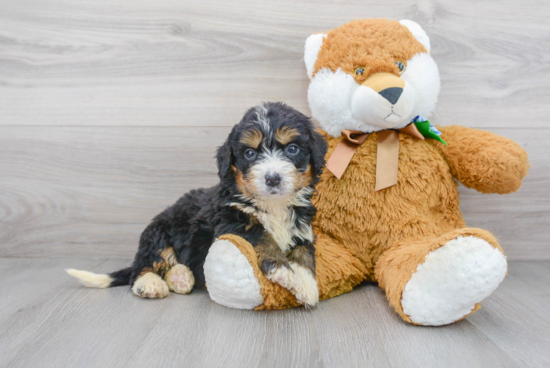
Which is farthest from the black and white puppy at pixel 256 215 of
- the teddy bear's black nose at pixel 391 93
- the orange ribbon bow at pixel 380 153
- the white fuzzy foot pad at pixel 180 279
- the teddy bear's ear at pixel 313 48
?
the teddy bear's ear at pixel 313 48

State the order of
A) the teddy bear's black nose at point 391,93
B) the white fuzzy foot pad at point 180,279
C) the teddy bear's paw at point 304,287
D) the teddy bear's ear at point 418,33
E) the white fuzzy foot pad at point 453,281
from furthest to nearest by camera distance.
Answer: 1. the teddy bear's ear at point 418,33
2. the white fuzzy foot pad at point 180,279
3. the teddy bear's black nose at point 391,93
4. the teddy bear's paw at point 304,287
5. the white fuzzy foot pad at point 453,281

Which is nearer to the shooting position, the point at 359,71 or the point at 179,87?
the point at 359,71

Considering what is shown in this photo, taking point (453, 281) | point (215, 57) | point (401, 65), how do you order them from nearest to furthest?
point (453, 281)
point (401, 65)
point (215, 57)

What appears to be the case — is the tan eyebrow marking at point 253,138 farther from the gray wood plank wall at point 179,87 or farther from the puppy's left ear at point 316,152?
the gray wood plank wall at point 179,87

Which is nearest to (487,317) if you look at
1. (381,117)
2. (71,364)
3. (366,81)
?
(381,117)

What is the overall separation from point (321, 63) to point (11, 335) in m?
1.67

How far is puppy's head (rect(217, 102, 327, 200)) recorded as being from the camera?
5.08ft

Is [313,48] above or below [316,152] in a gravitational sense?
above

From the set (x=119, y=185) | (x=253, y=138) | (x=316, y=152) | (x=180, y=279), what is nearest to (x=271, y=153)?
(x=253, y=138)

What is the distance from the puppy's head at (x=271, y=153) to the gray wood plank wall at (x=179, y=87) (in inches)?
29.9

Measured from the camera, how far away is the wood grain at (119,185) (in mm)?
2430

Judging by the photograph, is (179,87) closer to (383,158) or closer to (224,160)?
(224,160)

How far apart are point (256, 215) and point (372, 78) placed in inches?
30.8

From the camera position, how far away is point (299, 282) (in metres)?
1.62
